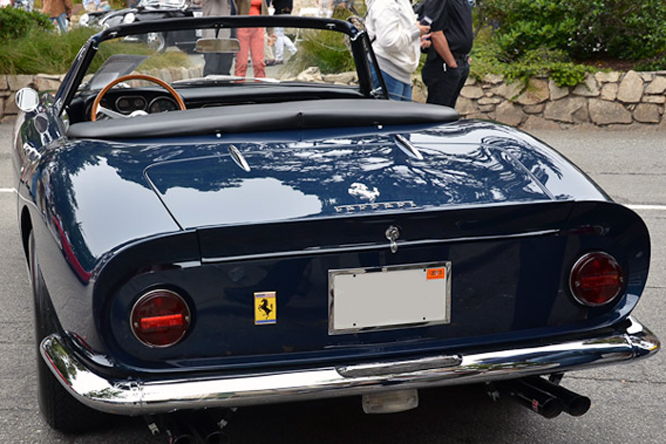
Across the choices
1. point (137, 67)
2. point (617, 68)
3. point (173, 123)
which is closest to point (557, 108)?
point (617, 68)

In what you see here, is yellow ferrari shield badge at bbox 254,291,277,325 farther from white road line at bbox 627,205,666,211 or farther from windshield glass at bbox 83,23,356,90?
white road line at bbox 627,205,666,211

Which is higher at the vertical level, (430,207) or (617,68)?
(430,207)

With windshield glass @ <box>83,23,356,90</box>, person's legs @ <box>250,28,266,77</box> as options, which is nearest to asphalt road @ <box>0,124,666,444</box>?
windshield glass @ <box>83,23,356,90</box>

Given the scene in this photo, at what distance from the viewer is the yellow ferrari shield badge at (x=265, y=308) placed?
95.3 inches

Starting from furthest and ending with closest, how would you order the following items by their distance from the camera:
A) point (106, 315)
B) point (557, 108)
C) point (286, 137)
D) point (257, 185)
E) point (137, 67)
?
1. point (557, 108)
2. point (137, 67)
3. point (286, 137)
4. point (257, 185)
5. point (106, 315)

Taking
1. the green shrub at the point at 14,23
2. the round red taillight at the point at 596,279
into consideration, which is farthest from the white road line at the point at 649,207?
the green shrub at the point at 14,23

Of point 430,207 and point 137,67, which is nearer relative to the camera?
point 430,207

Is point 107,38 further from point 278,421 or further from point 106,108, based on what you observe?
point 278,421

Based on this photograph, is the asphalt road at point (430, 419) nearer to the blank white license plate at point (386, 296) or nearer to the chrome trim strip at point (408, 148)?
the blank white license plate at point (386, 296)

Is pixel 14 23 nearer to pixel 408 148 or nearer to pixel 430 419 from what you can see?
pixel 408 148

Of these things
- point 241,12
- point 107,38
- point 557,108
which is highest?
point 107,38

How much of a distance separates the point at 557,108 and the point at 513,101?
0.52 metres

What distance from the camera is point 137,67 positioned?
412 centimetres

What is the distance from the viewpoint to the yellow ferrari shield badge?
2.42 meters
